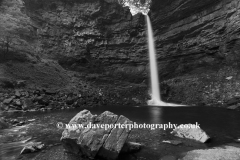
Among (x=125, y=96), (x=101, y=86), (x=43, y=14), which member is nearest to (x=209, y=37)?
(x=125, y=96)

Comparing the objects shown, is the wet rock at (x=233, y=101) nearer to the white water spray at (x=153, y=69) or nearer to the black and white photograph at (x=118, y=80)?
the black and white photograph at (x=118, y=80)

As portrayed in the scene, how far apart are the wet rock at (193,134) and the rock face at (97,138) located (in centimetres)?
416

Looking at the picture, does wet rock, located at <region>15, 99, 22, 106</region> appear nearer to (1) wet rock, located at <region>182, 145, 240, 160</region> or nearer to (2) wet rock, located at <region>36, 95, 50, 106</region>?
(2) wet rock, located at <region>36, 95, 50, 106</region>

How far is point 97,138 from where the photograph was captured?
6754 mm

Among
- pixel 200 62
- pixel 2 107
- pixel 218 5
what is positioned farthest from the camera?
pixel 200 62

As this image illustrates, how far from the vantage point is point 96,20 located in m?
47.0

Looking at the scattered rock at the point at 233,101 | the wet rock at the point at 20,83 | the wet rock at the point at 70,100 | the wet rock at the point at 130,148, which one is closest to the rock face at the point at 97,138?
the wet rock at the point at 130,148

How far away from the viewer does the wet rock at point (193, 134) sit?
8.79 meters

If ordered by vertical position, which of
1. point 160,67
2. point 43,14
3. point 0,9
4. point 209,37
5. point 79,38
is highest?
point 43,14

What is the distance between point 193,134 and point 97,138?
18.6 feet

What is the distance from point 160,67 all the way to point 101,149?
36730mm

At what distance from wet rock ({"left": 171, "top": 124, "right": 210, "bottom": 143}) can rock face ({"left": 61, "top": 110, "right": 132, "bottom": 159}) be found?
13.7ft

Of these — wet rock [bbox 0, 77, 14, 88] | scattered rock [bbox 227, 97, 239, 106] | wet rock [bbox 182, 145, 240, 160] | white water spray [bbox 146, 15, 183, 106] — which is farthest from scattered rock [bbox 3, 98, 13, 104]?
scattered rock [bbox 227, 97, 239, 106]

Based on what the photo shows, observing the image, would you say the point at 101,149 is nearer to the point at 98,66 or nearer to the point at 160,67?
the point at 160,67
